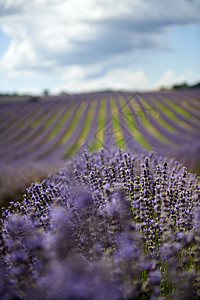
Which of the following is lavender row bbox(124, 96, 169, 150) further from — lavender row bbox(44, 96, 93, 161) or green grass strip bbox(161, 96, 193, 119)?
green grass strip bbox(161, 96, 193, 119)

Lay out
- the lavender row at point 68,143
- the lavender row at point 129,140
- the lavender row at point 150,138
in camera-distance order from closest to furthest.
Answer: the lavender row at point 129,140, the lavender row at point 150,138, the lavender row at point 68,143

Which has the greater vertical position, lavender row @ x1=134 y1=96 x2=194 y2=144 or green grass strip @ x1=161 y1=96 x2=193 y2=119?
green grass strip @ x1=161 y1=96 x2=193 y2=119

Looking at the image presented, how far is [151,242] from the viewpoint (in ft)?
5.85

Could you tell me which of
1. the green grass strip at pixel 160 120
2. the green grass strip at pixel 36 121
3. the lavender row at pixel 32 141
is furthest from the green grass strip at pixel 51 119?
the green grass strip at pixel 160 120

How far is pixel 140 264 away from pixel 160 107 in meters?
10.4

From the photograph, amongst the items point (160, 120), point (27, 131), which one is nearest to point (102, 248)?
point (160, 120)

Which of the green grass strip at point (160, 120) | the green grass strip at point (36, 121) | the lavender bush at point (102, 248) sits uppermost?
the green grass strip at point (36, 121)

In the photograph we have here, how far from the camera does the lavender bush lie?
3.76ft

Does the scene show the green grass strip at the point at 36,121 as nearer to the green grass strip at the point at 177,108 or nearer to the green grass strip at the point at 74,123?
the green grass strip at the point at 74,123

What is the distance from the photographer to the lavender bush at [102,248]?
45.1 inches

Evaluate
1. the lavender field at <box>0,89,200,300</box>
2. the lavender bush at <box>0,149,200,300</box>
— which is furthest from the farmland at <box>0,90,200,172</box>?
the lavender bush at <box>0,149,200,300</box>

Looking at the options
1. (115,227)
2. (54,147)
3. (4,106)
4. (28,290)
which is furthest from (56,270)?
(4,106)

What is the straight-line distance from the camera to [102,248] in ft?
5.14

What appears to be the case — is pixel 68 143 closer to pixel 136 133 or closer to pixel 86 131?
pixel 86 131
